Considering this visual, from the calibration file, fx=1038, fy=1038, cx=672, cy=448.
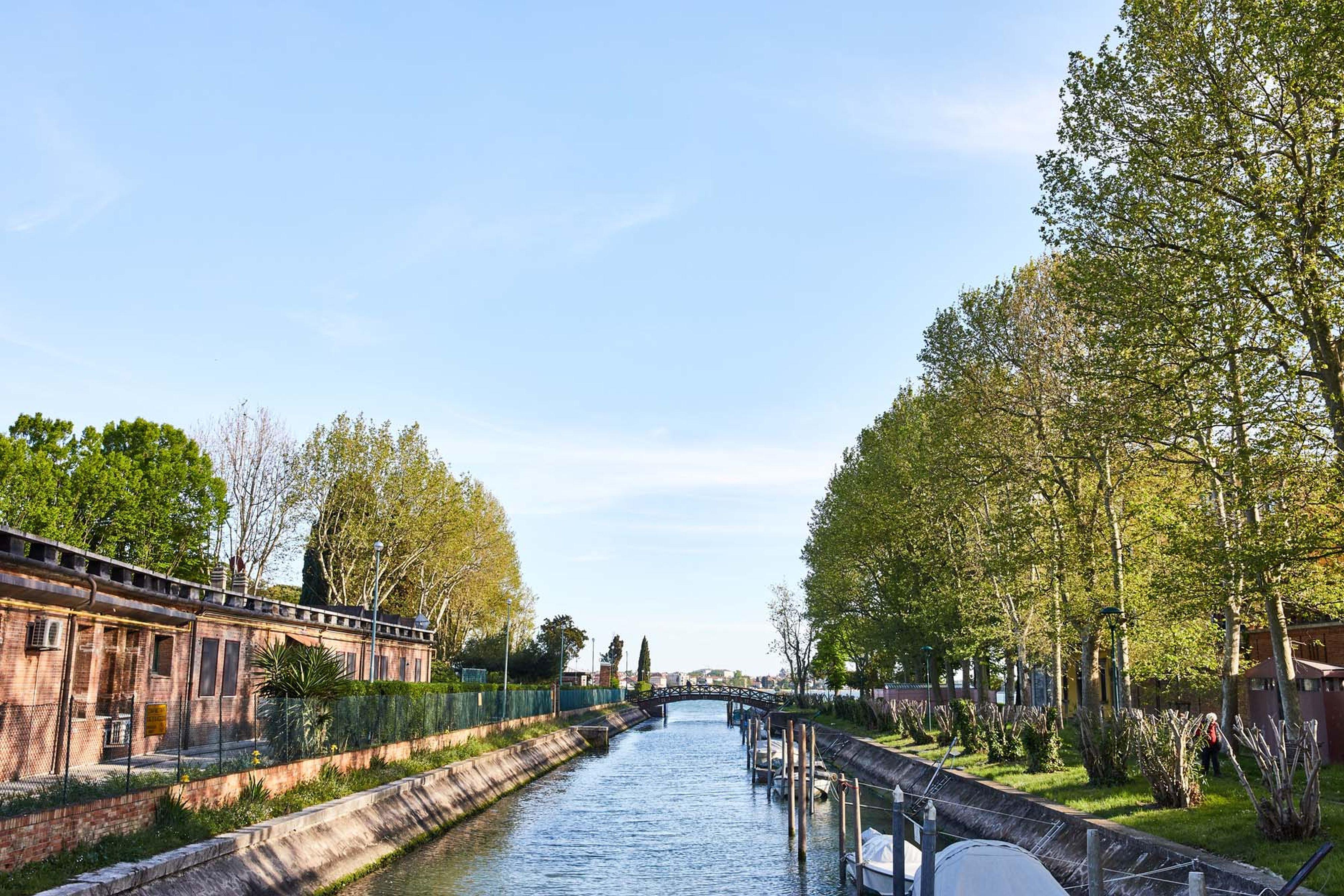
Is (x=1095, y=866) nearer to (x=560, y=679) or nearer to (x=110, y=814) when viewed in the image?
(x=110, y=814)

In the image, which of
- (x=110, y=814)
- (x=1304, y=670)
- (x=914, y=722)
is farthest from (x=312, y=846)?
(x=914, y=722)

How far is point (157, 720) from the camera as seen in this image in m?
27.4

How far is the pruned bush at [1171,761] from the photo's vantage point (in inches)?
882

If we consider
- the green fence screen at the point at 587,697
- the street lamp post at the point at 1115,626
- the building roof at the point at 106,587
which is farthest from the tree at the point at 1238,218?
the green fence screen at the point at 587,697

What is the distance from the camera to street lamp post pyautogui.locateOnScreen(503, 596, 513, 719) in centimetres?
5709

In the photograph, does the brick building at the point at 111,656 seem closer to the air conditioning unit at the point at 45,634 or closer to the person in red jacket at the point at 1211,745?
the air conditioning unit at the point at 45,634

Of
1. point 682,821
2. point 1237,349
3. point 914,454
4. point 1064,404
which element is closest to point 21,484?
point 682,821

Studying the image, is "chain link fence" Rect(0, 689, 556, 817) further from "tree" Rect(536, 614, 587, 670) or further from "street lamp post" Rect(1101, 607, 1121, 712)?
"tree" Rect(536, 614, 587, 670)

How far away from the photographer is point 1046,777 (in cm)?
2991

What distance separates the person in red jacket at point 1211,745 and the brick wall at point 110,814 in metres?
23.0

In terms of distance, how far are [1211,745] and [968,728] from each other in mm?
12915

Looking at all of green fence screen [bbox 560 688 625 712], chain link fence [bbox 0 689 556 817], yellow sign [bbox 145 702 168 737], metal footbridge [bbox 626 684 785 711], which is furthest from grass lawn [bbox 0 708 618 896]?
metal footbridge [bbox 626 684 785 711]

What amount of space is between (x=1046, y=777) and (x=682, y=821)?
1477 cm

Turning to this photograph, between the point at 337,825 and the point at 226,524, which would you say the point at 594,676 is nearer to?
the point at 226,524
